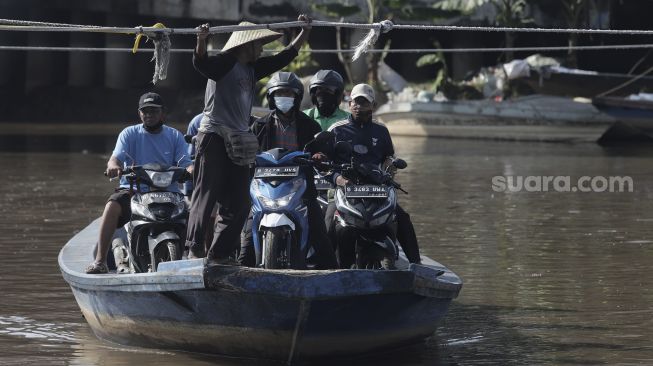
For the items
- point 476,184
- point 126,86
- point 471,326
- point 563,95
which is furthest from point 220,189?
point 126,86

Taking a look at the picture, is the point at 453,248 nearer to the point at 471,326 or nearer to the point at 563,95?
the point at 471,326

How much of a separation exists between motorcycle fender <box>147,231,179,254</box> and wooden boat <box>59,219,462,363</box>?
0.54 meters

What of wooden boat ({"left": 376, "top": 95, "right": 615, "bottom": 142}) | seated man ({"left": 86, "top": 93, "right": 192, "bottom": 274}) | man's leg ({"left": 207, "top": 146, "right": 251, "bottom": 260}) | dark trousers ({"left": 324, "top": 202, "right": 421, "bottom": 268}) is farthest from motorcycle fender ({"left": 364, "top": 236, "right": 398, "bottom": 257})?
wooden boat ({"left": 376, "top": 95, "right": 615, "bottom": 142})

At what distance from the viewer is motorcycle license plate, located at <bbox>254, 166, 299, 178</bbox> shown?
26.9 ft

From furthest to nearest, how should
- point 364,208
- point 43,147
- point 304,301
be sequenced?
point 43,147, point 364,208, point 304,301

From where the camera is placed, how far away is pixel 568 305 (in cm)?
1003

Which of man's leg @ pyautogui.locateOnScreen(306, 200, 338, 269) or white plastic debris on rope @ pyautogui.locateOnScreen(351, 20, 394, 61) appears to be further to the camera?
white plastic debris on rope @ pyautogui.locateOnScreen(351, 20, 394, 61)

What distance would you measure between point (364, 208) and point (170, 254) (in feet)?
4.32

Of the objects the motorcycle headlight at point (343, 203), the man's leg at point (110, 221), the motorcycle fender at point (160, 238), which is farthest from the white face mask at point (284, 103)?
the man's leg at point (110, 221)

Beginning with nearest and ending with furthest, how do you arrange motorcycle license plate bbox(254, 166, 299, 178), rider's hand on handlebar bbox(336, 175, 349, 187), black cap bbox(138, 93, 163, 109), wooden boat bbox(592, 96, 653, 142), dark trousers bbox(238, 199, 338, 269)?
motorcycle license plate bbox(254, 166, 299, 178) → dark trousers bbox(238, 199, 338, 269) → rider's hand on handlebar bbox(336, 175, 349, 187) → black cap bbox(138, 93, 163, 109) → wooden boat bbox(592, 96, 653, 142)

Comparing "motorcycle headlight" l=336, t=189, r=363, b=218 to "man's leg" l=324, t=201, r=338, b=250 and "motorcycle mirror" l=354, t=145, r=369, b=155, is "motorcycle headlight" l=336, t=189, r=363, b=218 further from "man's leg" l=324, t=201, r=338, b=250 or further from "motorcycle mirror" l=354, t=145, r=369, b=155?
"motorcycle mirror" l=354, t=145, r=369, b=155

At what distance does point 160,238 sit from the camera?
8.86 metres

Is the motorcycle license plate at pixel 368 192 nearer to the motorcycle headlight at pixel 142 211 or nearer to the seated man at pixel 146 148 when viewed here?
the seated man at pixel 146 148

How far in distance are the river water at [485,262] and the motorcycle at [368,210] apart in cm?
65
